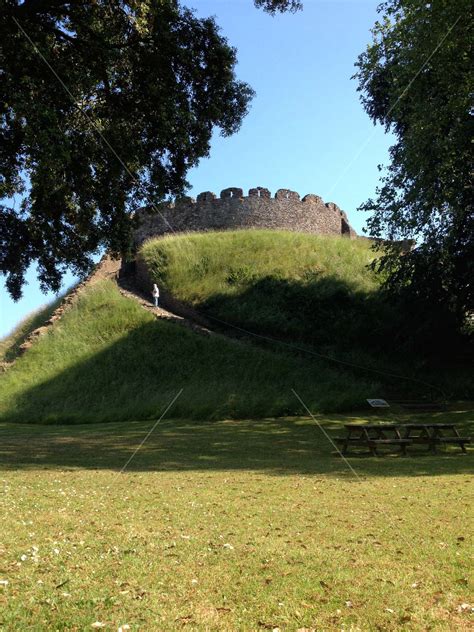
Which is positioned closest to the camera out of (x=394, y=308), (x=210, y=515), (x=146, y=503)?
(x=210, y=515)

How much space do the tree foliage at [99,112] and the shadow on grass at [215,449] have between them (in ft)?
15.1

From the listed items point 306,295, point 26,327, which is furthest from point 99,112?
point 26,327

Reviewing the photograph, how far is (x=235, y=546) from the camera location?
5574 mm

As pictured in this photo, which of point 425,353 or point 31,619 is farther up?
point 425,353

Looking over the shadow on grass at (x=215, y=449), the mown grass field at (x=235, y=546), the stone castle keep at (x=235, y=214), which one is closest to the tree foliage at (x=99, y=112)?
the shadow on grass at (x=215, y=449)

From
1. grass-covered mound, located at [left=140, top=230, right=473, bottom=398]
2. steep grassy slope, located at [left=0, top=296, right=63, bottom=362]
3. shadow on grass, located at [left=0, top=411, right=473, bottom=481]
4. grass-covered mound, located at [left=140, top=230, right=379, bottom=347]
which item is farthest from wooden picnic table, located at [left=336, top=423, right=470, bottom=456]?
steep grassy slope, located at [left=0, top=296, right=63, bottom=362]

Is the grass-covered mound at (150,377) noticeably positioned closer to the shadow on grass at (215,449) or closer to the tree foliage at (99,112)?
the shadow on grass at (215,449)

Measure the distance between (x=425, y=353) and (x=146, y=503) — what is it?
19.9 m

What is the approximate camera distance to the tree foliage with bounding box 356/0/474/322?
617 inches

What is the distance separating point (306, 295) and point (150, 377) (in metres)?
9.57

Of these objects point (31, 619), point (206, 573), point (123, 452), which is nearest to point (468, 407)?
point (123, 452)

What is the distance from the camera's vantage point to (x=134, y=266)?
114 feet

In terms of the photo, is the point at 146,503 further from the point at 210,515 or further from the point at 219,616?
the point at 219,616

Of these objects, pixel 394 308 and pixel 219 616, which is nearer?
pixel 219 616
